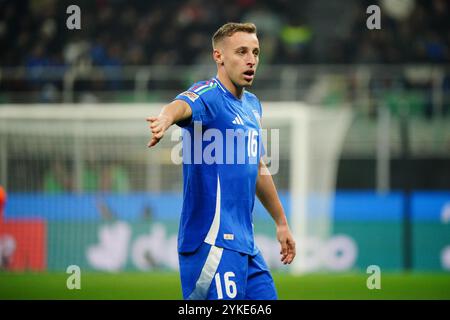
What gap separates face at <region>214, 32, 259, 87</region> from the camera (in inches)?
206

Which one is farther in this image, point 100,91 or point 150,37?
point 150,37

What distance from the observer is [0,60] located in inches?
757

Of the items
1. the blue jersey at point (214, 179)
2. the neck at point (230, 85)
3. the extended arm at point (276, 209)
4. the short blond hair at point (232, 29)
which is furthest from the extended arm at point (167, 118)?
the extended arm at point (276, 209)

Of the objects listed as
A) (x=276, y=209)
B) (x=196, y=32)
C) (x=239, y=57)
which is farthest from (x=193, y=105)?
(x=196, y=32)

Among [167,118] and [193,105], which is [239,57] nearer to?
[193,105]

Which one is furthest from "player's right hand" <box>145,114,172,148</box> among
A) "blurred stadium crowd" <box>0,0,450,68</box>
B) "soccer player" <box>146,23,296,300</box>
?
"blurred stadium crowd" <box>0,0,450,68</box>

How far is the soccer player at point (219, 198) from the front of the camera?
4.96m

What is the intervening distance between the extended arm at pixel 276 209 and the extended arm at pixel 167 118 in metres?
0.93

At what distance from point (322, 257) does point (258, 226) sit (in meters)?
1.14

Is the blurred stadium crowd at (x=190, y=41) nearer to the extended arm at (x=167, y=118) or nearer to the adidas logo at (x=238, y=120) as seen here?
the adidas logo at (x=238, y=120)

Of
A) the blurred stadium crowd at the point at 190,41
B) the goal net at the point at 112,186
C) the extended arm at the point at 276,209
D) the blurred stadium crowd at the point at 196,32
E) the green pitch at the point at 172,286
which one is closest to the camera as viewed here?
the extended arm at the point at 276,209

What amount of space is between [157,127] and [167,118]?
7.5 inches
